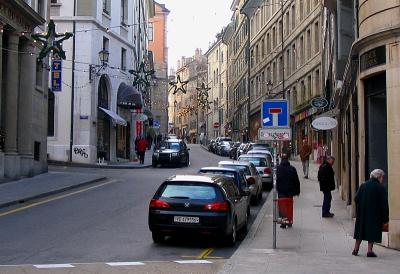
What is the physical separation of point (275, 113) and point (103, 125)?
2851cm

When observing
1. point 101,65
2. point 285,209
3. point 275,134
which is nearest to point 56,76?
point 101,65

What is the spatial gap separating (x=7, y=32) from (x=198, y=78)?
2749 inches

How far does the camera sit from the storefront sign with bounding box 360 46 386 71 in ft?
39.5

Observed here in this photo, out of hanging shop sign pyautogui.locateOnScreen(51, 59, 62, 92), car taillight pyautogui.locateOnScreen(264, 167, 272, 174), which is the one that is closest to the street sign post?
car taillight pyautogui.locateOnScreen(264, 167, 272, 174)

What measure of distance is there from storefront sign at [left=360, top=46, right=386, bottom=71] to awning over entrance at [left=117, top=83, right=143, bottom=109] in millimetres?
29388

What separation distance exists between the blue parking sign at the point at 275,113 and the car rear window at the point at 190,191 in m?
1.73

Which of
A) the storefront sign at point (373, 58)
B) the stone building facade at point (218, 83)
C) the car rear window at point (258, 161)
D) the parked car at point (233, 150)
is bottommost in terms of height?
the car rear window at point (258, 161)

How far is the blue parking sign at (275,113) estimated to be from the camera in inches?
478

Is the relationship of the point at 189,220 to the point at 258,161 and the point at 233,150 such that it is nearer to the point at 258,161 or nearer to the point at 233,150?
the point at 258,161

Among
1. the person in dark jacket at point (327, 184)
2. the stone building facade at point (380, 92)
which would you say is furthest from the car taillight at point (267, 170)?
the stone building facade at point (380, 92)

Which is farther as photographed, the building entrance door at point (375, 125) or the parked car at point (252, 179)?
the parked car at point (252, 179)

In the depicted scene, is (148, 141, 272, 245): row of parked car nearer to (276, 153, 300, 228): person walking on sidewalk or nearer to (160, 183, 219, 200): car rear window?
(160, 183, 219, 200): car rear window

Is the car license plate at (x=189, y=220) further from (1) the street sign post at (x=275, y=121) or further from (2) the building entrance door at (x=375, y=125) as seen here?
(2) the building entrance door at (x=375, y=125)

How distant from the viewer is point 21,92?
2659cm
